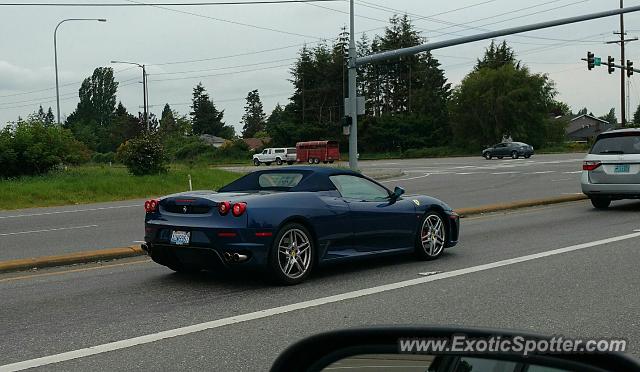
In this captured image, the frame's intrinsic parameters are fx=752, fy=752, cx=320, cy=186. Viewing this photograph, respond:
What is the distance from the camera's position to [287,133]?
102375 millimetres

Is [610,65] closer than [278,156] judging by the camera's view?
Yes

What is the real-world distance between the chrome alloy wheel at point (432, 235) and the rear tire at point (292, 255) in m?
1.96

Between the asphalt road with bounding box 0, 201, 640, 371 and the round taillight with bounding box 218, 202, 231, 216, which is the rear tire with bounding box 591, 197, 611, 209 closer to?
the asphalt road with bounding box 0, 201, 640, 371

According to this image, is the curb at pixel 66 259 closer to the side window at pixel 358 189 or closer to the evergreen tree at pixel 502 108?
the side window at pixel 358 189

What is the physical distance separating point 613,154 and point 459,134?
70997mm

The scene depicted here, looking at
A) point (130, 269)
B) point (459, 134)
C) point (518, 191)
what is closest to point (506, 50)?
point (459, 134)

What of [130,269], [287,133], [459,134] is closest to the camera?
[130,269]

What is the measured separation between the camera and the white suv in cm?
1508

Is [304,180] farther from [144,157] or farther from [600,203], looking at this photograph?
[144,157]

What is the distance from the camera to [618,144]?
15508 mm

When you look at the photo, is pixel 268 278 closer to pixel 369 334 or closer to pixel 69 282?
pixel 69 282

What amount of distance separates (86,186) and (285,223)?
20.3 meters

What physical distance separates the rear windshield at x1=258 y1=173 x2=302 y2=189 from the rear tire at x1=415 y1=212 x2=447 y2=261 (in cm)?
Answer: 184

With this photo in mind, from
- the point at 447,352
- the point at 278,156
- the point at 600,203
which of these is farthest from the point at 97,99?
the point at 447,352
